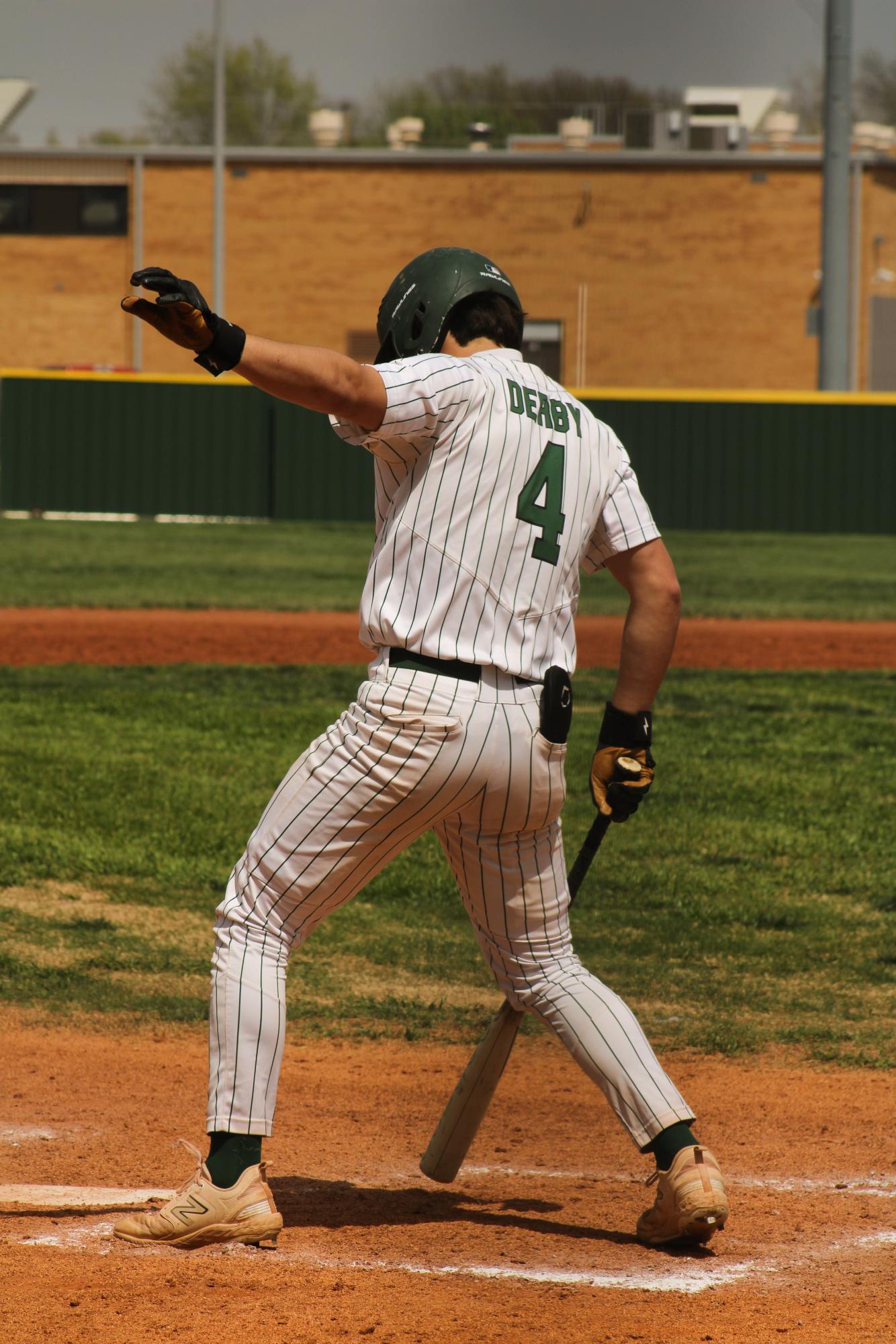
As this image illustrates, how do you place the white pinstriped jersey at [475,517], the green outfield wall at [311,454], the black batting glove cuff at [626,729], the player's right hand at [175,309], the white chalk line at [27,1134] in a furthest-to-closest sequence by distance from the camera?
the green outfield wall at [311,454]
the white chalk line at [27,1134]
the black batting glove cuff at [626,729]
the white pinstriped jersey at [475,517]
the player's right hand at [175,309]

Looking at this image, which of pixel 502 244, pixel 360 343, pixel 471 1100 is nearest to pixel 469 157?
pixel 502 244

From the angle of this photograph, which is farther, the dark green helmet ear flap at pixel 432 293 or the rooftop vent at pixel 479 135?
the rooftop vent at pixel 479 135

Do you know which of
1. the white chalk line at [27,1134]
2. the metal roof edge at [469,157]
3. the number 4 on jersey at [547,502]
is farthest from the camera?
the metal roof edge at [469,157]

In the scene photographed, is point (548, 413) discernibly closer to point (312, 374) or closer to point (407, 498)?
point (407, 498)

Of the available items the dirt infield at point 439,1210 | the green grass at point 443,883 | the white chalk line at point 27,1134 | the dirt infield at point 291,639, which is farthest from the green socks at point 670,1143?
the dirt infield at point 291,639

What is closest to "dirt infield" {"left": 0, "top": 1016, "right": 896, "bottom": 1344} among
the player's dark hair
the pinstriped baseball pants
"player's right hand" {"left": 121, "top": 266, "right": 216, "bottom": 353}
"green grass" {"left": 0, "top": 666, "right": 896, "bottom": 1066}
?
the pinstriped baseball pants

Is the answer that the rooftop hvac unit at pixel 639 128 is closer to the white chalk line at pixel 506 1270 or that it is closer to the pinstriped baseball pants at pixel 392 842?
the pinstriped baseball pants at pixel 392 842

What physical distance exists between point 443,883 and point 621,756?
3.28m

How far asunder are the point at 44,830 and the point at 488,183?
34.1 meters

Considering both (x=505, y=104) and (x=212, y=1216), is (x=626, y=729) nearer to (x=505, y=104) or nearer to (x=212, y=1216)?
(x=212, y=1216)

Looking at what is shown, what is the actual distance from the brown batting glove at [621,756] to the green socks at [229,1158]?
991 millimetres

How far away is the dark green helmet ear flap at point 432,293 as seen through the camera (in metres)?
3.24

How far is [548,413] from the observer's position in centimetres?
323

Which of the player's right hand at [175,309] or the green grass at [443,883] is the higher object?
the player's right hand at [175,309]
